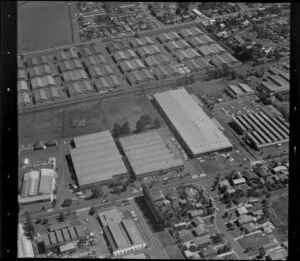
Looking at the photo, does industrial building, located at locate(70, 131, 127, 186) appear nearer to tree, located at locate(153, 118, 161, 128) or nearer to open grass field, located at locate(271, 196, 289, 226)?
tree, located at locate(153, 118, 161, 128)

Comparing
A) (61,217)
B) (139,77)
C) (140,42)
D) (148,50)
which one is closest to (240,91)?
(139,77)

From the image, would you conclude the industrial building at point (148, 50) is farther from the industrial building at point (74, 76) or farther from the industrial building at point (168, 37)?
the industrial building at point (74, 76)

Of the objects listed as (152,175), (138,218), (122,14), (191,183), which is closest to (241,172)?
(191,183)

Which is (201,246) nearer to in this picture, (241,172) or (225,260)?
(225,260)

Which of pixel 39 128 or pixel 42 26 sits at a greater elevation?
pixel 42 26

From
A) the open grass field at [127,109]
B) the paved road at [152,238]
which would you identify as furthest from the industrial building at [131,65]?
the paved road at [152,238]

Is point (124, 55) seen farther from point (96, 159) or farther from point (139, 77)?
point (96, 159)
